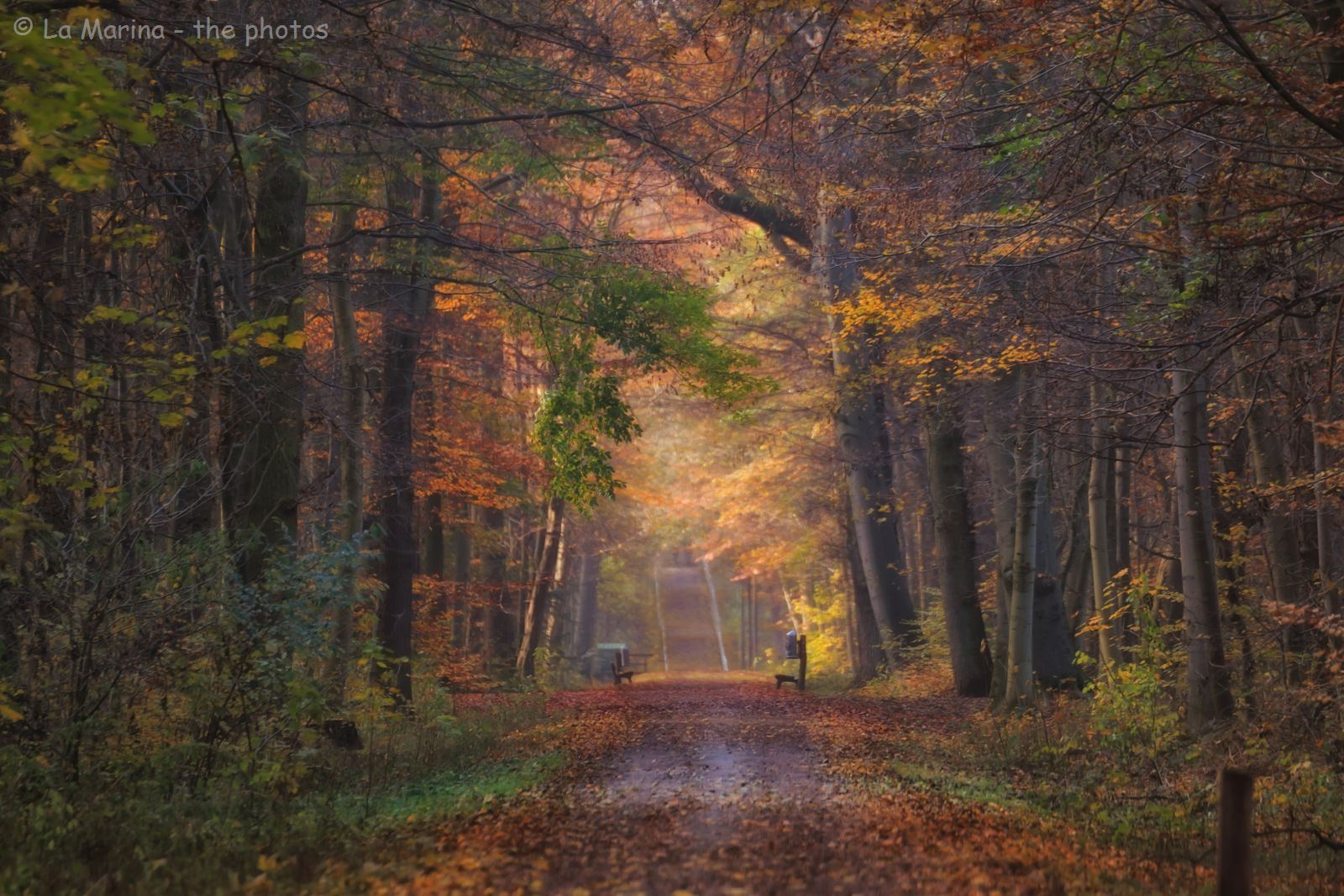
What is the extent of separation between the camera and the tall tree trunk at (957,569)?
1938 centimetres

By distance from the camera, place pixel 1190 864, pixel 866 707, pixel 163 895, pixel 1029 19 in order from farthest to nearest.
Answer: pixel 866 707 → pixel 1029 19 → pixel 1190 864 → pixel 163 895

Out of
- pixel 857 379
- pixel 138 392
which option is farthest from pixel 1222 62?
pixel 857 379

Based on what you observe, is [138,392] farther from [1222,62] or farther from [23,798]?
[1222,62]

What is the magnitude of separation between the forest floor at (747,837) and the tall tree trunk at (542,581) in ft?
43.9

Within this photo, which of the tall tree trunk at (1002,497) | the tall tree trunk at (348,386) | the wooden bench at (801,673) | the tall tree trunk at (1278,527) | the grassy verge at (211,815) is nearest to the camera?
the grassy verge at (211,815)

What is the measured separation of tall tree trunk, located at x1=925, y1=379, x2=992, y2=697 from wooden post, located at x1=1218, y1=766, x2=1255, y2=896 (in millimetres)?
14120

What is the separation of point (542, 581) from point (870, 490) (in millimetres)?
8135

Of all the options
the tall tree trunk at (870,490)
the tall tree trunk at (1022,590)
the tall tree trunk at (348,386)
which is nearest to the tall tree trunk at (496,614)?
the tall tree trunk at (870,490)

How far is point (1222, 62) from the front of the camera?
23.8 feet

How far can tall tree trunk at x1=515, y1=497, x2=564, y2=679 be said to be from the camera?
2597cm

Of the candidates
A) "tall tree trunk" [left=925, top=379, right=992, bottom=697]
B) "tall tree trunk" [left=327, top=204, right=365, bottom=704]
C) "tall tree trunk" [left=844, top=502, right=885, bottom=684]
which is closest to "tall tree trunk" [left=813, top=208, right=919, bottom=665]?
"tall tree trunk" [left=925, top=379, right=992, bottom=697]

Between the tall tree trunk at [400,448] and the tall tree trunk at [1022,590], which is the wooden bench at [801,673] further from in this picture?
the tall tree trunk at [400,448]

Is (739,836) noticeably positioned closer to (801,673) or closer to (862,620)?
(801,673)

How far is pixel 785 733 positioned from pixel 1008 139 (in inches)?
344
